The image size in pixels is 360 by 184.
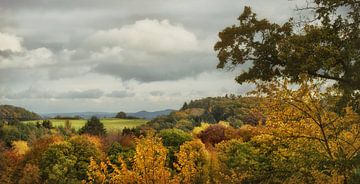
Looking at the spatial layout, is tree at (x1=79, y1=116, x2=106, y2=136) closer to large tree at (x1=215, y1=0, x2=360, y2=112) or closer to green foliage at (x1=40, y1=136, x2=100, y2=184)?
green foliage at (x1=40, y1=136, x2=100, y2=184)

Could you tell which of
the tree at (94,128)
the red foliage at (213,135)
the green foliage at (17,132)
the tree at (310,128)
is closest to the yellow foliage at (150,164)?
the tree at (310,128)

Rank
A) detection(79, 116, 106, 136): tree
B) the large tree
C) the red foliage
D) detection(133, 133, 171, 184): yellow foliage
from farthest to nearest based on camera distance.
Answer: detection(79, 116, 106, 136): tree, the red foliage, detection(133, 133, 171, 184): yellow foliage, the large tree

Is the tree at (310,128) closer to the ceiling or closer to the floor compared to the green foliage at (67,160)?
closer to the ceiling

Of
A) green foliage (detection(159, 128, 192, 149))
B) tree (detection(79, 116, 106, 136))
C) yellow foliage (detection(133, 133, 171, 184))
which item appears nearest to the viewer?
yellow foliage (detection(133, 133, 171, 184))

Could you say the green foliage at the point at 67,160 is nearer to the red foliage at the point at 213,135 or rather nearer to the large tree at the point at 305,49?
the red foliage at the point at 213,135

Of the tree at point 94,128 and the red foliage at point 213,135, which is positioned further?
the tree at point 94,128

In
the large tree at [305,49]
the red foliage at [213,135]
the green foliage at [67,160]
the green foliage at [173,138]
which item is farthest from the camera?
the red foliage at [213,135]

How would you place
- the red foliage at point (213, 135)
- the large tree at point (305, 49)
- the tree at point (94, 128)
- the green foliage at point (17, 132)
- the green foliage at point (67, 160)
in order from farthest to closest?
the tree at point (94, 128) → the green foliage at point (17, 132) → the red foliage at point (213, 135) → the green foliage at point (67, 160) → the large tree at point (305, 49)

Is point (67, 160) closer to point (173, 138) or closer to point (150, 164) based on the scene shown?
point (173, 138)

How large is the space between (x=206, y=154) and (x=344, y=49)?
186 ft

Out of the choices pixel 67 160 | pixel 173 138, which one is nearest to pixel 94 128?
pixel 173 138

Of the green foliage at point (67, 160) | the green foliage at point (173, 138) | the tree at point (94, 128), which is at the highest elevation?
the tree at point (94, 128)

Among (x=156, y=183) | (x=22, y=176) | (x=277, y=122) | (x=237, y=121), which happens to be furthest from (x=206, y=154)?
(x=237, y=121)

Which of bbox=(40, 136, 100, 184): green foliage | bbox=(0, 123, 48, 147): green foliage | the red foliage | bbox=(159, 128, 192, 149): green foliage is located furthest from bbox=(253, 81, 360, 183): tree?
bbox=(0, 123, 48, 147): green foliage
